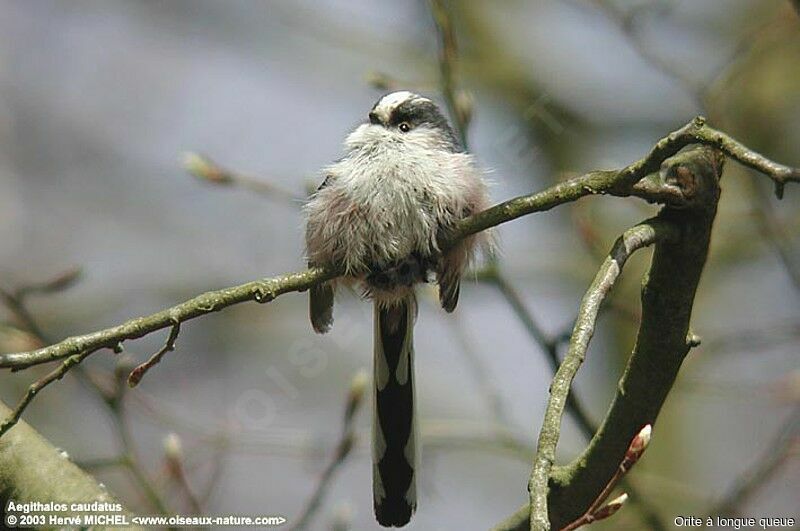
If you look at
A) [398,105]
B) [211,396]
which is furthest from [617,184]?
[211,396]

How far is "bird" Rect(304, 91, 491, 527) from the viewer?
2609 millimetres

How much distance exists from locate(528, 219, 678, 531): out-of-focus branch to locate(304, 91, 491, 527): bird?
672 millimetres

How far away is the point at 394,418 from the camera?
2.86 metres

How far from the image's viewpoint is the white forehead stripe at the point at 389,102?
2816 mm

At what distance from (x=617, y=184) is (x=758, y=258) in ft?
12.6

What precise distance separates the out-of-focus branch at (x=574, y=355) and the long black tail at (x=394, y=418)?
3.42 ft

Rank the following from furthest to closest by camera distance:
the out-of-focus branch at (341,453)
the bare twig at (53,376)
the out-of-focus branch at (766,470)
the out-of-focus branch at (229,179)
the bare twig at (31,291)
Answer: the out-of-focus branch at (229,179)
the out-of-focus branch at (766,470)
the out-of-focus branch at (341,453)
the bare twig at (31,291)
the bare twig at (53,376)

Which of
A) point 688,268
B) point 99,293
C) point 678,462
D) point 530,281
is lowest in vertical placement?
point 99,293

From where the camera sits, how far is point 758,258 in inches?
217

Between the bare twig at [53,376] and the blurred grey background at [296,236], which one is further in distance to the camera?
the blurred grey background at [296,236]

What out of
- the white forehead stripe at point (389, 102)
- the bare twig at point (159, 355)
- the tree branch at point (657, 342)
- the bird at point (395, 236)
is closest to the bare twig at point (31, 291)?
the bird at point (395, 236)

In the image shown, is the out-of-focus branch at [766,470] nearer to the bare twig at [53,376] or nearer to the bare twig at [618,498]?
the bare twig at [618,498]

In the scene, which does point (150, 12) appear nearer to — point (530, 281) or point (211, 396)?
point (211, 396)

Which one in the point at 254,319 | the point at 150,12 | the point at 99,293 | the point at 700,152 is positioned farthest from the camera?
the point at 150,12
